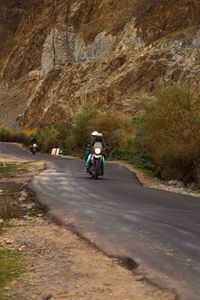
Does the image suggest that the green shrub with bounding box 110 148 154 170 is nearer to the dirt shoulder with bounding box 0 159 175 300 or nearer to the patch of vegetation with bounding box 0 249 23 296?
the dirt shoulder with bounding box 0 159 175 300

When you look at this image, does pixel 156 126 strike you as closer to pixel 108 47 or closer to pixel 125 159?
pixel 125 159

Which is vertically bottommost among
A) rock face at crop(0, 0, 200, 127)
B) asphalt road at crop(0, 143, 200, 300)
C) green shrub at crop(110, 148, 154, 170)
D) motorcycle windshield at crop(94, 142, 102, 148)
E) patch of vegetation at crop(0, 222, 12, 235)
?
patch of vegetation at crop(0, 222, 12, 235)

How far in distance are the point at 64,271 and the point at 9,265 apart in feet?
2.21

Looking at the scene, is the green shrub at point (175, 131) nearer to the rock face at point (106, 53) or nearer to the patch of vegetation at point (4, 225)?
the patch of vegetation at point (4, 225)

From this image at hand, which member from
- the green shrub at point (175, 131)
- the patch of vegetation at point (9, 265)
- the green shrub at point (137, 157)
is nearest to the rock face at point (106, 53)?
the green shrub at point (137, 157)

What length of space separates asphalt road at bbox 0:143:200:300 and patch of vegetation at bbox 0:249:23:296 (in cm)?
109

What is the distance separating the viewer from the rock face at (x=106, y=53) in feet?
124

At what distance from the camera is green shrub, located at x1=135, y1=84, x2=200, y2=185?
13523mm

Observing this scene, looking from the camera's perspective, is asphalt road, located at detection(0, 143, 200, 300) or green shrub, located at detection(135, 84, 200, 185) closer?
asphalt road, located at detection(0, 143, 200, 300)

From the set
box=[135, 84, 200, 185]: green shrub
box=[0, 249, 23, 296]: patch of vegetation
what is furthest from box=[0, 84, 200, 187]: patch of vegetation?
box=[0, 249, 23, 296]: patch of vegetation

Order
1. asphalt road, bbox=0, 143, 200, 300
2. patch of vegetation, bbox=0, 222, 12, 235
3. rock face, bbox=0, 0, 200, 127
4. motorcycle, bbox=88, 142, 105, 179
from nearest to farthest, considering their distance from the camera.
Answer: asphalt road, bbox=0, 143, 200, 300 → patch of vegetation, bbox=0, 222, 12, 235 → motorcycle, bbox=88, 142, 105, 179 → rock face, bbox=0, 0, 200, 127

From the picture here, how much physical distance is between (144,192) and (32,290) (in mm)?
7184

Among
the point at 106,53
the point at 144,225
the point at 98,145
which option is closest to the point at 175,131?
the point at 98,145

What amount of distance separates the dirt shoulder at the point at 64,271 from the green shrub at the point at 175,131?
8.06 m
